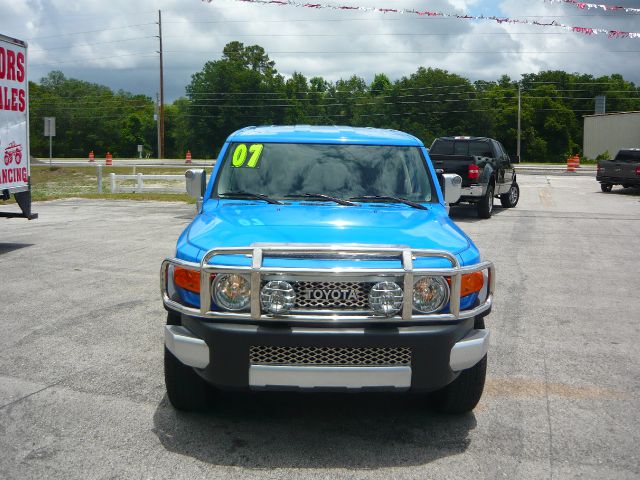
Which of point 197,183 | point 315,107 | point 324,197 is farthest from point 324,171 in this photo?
point 315,107

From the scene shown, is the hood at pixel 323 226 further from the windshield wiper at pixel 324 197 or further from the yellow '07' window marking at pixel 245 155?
the yellow '07' window marking at pixel 245 155

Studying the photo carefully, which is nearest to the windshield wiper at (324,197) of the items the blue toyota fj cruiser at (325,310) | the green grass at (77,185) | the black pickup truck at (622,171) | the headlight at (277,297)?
the blue toyota fj cruiser at (325,310)

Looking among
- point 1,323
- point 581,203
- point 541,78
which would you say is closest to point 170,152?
point 541,78

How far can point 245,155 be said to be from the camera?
18.5ft

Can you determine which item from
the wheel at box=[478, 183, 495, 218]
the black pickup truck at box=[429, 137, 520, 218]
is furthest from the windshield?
the wheel at box=[478, 183, 495, 218]

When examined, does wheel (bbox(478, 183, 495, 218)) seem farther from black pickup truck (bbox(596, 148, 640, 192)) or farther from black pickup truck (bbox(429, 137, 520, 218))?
black pickup truck (bbox(596, 148, 640, 192))

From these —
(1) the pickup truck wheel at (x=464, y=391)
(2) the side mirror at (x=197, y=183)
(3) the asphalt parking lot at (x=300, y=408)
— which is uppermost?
(2) the side mirror at (x=197, y=183)

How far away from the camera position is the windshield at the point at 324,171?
538 cm

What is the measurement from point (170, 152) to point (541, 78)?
56688mm

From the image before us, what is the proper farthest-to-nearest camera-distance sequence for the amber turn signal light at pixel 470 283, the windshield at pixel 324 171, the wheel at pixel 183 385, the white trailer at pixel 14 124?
the white trailer at pixel 14 124 → the windshield at pixel 324 171 → the wheel at pixel 183 385 → the amber turn signal light at pixel 470 283

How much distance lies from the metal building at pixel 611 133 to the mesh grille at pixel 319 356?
6192 cm

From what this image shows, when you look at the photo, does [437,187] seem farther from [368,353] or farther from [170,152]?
[170,152]

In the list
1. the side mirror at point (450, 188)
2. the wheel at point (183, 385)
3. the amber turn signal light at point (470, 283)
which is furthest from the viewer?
the side mirror at point (450, 188)

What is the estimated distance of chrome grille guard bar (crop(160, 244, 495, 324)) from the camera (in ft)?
12.6
